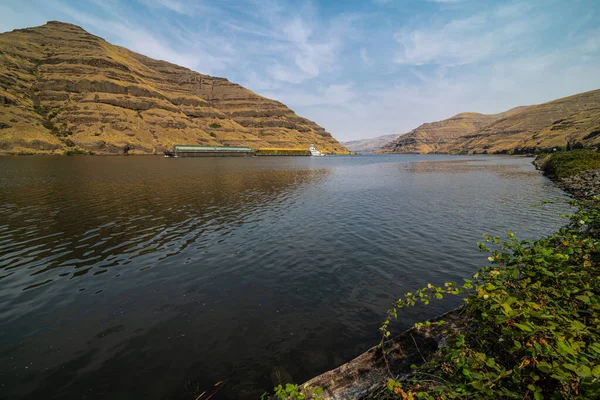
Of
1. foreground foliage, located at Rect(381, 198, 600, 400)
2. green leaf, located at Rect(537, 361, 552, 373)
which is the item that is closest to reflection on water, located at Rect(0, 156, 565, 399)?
foreground foliage, located at Rect(381, 198, 600, 400)

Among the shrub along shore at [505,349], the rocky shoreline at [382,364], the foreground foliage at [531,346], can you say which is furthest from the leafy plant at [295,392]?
the foreground foliage at [531,346]

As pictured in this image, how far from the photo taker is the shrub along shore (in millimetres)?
3197

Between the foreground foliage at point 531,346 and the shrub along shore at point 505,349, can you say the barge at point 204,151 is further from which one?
the foreground foliage at point 531,346

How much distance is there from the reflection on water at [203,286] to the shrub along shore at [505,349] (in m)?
2.78

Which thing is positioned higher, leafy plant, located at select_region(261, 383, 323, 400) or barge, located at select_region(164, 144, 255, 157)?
barge, located at select_region(164, 144, 255, 157)

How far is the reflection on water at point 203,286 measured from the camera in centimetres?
757

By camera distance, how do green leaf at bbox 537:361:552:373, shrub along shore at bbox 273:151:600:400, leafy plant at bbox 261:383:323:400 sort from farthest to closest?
leafy plant at bbox 261:383:323:400, shrub along shore at bbox 273:151:600:400, green leaf at bbox 537:361:552:373

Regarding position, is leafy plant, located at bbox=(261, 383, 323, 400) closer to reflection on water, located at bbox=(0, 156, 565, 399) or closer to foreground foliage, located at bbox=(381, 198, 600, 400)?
foreground foliage, located at bbox=(381, 198, 600, 400)

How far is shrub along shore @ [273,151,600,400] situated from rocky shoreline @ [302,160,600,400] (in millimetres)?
21

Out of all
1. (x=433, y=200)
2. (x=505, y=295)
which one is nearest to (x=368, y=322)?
(x=505, y=295)

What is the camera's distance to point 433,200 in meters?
32.7

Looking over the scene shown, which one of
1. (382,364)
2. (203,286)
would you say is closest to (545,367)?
(382,364)

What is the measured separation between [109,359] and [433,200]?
115ft

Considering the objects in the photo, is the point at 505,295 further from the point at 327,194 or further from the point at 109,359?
the point at 327,194
